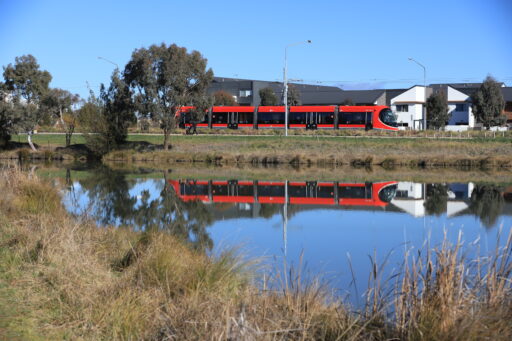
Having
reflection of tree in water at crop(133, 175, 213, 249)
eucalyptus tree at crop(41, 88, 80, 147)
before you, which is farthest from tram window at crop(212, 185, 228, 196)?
eucalyptus tree at crop(41, 88, 80, 147)

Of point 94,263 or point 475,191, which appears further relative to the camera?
point 475,191

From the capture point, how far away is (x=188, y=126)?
67188 mm

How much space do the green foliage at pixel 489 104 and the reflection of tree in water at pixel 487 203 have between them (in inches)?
1732

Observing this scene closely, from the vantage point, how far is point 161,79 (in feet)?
156

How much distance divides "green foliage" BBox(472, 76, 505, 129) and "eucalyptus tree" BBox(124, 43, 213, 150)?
38.3 meters

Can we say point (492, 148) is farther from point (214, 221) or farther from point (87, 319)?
point (87, 319)

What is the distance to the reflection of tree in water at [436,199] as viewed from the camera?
2200 cm

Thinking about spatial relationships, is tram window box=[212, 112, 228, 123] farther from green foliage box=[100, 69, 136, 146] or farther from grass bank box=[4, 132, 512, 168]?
green foliage box=[100, 69, 136, 146]

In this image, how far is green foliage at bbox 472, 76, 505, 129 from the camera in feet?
237

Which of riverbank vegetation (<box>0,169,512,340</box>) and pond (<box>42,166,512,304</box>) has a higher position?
riverbank vegetation (<box>0,169,512,340</box>)

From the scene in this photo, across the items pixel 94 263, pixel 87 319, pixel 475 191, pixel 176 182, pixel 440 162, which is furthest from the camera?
pixel 440 162

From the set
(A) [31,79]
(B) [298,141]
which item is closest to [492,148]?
(B) [298,141]

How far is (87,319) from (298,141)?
4774 centimetres

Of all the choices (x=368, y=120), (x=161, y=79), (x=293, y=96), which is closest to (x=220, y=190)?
(x=161, y=79)
